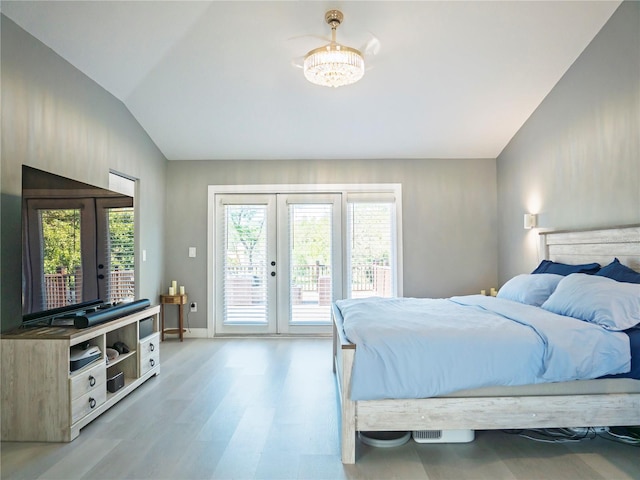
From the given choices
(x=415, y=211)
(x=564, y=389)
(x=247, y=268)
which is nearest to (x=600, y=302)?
(x=564, y=389)

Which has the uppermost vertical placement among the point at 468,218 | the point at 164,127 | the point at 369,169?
the point at 164,127

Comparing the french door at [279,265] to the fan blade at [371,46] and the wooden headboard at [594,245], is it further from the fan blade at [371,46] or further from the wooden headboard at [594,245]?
the wooden headboard at [594,245]

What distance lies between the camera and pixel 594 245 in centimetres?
326

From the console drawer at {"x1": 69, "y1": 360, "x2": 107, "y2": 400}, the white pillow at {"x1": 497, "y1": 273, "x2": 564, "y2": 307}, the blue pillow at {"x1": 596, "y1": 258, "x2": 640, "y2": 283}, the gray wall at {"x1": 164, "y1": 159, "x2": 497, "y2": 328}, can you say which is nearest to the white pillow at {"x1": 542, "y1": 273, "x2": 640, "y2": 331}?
the blue pillow at {"x1": 596, "y1": 258, "x2": 640, "y2": 283}

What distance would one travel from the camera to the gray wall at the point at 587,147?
293 centimetres

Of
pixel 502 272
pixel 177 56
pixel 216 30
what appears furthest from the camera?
pixel 502 272

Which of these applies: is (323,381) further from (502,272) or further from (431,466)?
(502,272)

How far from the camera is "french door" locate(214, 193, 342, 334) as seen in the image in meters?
5.15

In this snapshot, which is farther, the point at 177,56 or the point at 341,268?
the point at 341,268

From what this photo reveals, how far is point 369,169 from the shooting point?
518 centimetres

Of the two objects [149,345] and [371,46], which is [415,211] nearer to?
[371,46]

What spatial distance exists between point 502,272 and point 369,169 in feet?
7.00

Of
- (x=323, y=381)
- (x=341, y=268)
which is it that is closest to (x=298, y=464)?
(x=323, y=381)

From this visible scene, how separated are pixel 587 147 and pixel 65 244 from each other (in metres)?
4.21
